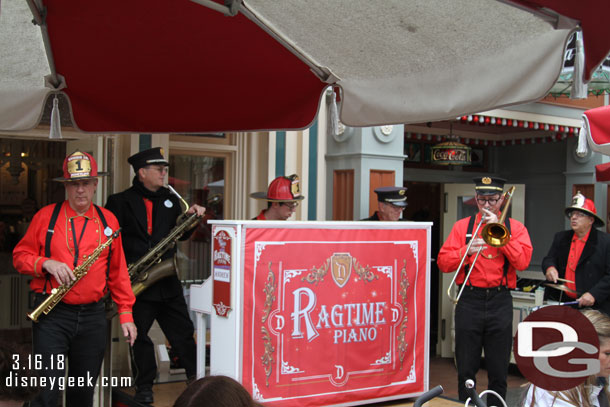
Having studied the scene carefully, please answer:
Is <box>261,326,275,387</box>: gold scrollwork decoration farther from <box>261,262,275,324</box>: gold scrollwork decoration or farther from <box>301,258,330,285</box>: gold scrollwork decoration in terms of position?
<box>301,258,330,285</box>: gold scrollwork decoration

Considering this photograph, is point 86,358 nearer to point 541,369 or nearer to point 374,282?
point 374,282

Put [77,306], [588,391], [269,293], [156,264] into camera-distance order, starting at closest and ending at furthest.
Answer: [588,391] → [77,306] → [269,293] → [156,264]

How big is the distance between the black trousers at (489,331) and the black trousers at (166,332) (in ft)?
7.30

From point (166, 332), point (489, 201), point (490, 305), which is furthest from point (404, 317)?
point (166, 332)

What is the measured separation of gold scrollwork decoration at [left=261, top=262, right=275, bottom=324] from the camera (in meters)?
4.69

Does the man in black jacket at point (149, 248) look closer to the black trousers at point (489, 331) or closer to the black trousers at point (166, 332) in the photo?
the black trousers at point (166, 332)

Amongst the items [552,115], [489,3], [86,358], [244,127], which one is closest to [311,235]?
[244,127]

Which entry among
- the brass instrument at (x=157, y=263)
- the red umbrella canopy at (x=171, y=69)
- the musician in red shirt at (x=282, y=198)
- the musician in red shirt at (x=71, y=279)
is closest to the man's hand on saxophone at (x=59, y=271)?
the musician in red shirt at (x=71, y=279)

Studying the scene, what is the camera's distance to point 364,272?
202 inches

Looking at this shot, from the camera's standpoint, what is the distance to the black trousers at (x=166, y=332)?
5332mm

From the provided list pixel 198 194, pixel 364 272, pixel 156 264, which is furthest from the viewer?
pixel 198 194

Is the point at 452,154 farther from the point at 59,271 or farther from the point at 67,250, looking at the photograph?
the point at 59,271

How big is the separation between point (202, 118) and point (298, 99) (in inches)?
26.2

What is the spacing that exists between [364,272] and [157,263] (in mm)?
1651
